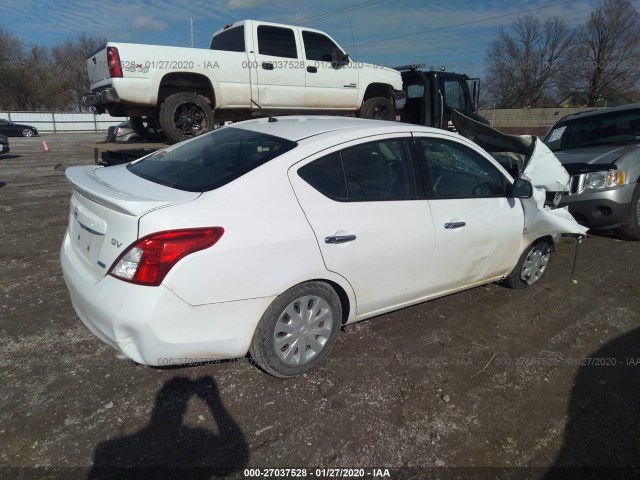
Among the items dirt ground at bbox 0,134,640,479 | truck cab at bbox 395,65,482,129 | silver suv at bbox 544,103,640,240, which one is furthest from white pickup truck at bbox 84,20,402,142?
silver suv at bbox 544,103,640,240

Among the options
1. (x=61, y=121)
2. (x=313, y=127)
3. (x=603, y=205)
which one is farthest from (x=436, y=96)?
(x=61, y=121)

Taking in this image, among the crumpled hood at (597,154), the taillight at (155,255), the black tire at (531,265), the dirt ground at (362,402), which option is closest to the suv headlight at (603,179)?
the crumpled hood at (597,154)

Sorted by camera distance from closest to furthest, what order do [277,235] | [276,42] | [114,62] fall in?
[277,235] → [114,62] → [276,42]

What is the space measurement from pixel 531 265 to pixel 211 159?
10.5 ft

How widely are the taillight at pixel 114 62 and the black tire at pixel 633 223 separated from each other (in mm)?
6828

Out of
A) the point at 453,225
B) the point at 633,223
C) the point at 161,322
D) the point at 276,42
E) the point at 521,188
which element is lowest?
the point at 633,223

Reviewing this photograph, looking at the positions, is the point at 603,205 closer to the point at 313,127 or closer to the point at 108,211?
the point at 313,127

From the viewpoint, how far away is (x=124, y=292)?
231 centimetres

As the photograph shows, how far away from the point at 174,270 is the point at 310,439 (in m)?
1.16

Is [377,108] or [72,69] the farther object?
[72,69]

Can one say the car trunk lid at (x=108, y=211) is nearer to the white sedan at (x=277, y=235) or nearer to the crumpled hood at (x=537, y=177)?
the white sedan at (x=277, y=235)

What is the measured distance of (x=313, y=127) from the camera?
323 cm

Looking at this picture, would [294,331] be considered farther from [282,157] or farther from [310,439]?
[282,157]

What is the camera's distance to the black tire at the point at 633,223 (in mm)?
5777
